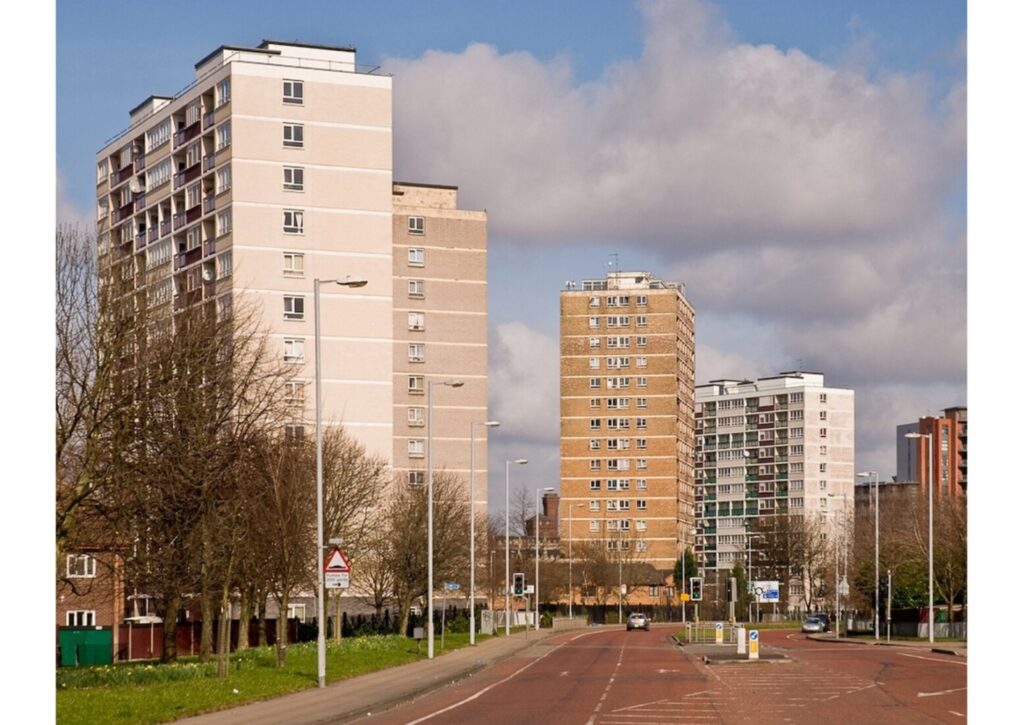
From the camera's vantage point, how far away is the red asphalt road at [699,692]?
1162 inches

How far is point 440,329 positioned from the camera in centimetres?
12044

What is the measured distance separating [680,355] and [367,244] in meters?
90.2

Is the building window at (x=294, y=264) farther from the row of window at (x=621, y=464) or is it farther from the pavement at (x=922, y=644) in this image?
the row of window at (x=621, y=464)

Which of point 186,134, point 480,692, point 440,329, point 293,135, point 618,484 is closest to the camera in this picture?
point 480,692

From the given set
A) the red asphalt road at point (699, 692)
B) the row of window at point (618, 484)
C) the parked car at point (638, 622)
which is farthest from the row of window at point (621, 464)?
the red asphalt road at point (699, 692)

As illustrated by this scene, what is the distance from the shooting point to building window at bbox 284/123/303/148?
97.9 m

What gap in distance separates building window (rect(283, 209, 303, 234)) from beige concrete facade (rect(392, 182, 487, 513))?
2208 centimetres

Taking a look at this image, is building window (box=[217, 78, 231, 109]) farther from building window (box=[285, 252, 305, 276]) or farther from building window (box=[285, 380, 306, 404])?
building window (box=[285, 380, 306, 404])

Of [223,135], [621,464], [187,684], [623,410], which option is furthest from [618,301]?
[187,684]

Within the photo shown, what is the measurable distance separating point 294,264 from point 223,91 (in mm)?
11993

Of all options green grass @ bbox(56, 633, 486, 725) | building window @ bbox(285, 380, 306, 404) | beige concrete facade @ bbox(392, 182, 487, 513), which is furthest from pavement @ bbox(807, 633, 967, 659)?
beige concrete facade @ bbox(392, 182, 487, 513)

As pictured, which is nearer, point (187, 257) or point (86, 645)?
point (86, 645)

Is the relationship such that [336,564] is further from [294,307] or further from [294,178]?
[294,178]

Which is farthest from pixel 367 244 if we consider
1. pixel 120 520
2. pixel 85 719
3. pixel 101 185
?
pixel 85 719
